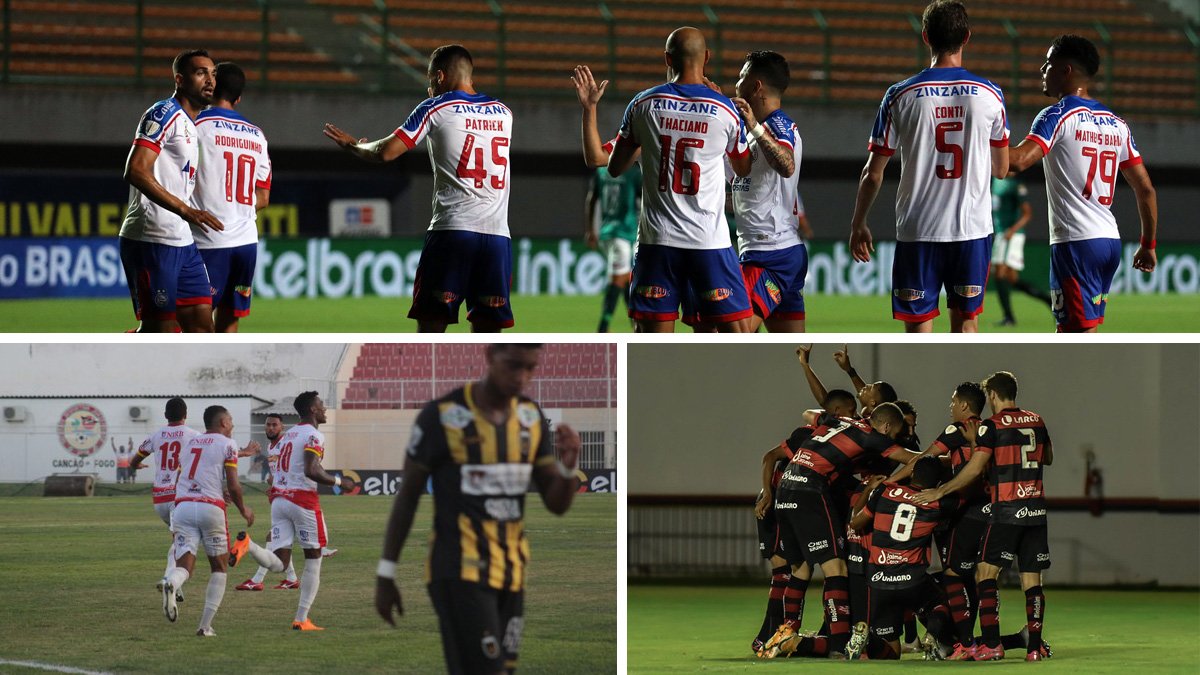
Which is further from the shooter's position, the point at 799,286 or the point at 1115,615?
the point at 1115,615

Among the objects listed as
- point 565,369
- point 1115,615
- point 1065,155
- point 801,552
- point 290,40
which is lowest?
point 1115,615

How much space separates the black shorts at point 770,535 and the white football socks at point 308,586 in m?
2.55

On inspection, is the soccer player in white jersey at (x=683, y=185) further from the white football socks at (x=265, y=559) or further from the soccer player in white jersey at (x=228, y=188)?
the soccer player in white jersey at (x=228, y=188)

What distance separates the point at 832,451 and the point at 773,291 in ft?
4.77

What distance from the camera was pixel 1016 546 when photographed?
22.8ft

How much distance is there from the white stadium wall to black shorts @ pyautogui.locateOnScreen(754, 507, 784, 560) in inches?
134

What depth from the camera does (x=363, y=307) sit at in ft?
63.7

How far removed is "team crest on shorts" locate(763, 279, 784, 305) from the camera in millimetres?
8250

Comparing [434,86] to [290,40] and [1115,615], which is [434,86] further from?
[290,40]

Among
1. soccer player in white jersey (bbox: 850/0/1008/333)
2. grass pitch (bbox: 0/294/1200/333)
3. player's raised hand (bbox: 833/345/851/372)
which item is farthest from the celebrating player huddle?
grass pitch (bbox: 0/294/1200/333)

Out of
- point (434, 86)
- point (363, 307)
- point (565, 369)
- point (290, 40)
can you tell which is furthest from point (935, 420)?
point (290, 40)

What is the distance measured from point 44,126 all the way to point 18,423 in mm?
17734

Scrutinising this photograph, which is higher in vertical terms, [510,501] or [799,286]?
[799,286]

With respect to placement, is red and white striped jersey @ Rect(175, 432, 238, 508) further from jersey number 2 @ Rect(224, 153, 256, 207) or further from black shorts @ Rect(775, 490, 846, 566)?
jersey number 2 @ Rect(224, 153, 256, 207)
